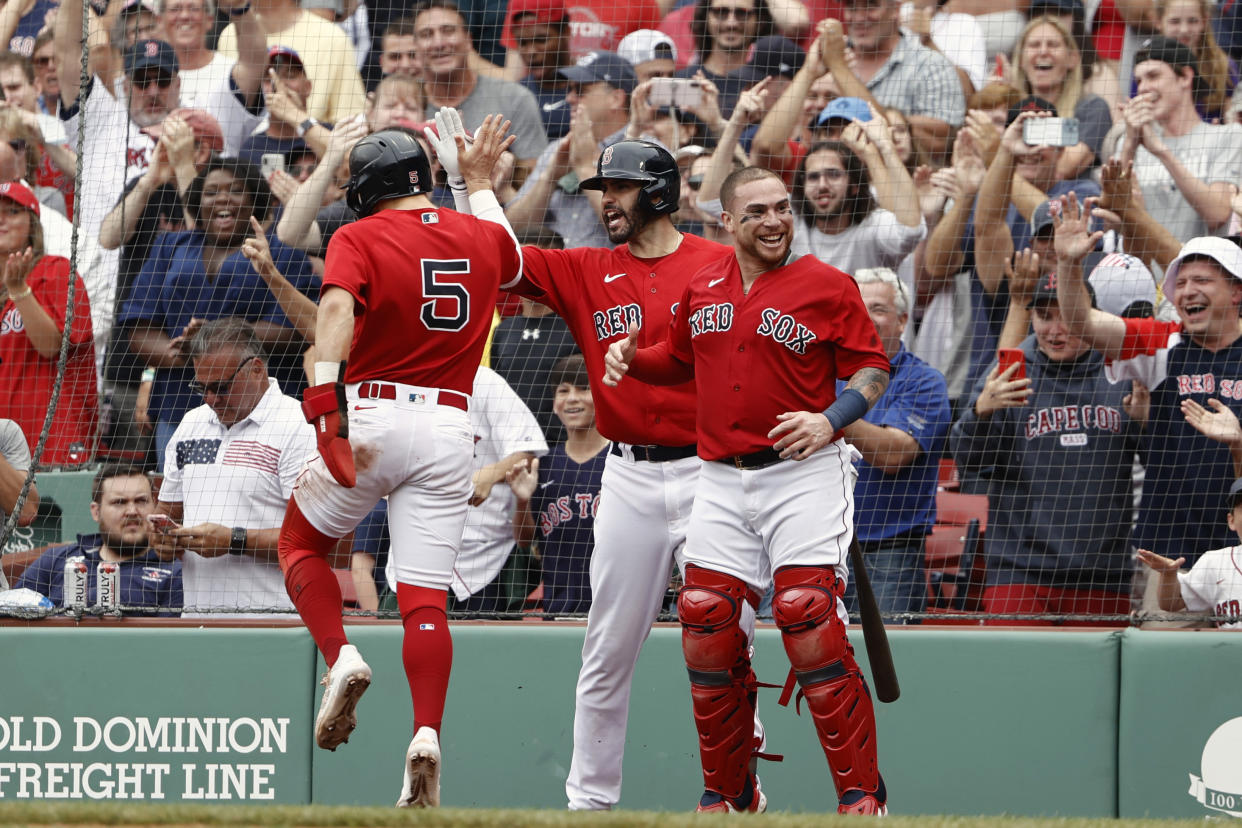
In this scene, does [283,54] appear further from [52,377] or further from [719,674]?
[719,674]

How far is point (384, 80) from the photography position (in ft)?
24.9

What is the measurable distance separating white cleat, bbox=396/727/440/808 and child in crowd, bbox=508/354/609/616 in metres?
1.86

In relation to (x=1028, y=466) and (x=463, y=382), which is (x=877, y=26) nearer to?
(x=1028, y=466)

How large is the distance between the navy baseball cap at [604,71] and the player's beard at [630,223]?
297cm

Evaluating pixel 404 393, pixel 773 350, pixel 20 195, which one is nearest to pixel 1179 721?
pixel 773 350

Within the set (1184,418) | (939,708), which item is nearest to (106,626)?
(939,708)

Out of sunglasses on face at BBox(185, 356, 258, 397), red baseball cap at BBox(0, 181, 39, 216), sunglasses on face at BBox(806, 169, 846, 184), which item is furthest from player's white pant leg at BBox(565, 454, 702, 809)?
red baseball cap at BBox(0, 181, 39, 216)

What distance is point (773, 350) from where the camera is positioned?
161 inches

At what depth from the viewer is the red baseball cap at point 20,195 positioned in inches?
279

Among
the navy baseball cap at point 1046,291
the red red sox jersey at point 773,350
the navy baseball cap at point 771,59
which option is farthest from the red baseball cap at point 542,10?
the red red sox jersey at point 773,350

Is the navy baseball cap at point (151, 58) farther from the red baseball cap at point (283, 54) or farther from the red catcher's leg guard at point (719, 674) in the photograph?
the red catcher's leg guard at point (719, 674)

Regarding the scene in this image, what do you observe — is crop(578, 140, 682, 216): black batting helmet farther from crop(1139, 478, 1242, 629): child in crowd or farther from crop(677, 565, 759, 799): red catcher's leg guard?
crop(1139, 478, 1242, 629): child in crowd

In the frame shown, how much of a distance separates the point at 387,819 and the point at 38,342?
14.8 ft

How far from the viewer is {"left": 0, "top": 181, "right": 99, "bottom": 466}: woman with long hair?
6.78 metres
